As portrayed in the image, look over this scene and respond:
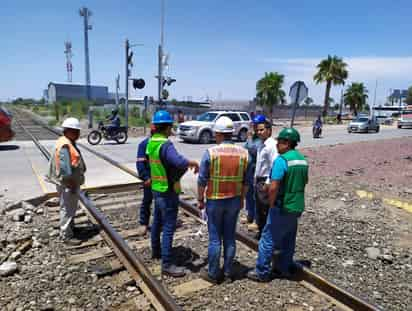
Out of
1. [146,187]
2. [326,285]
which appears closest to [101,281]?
[146,187]

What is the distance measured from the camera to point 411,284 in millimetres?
3811

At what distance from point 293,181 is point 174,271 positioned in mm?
1802

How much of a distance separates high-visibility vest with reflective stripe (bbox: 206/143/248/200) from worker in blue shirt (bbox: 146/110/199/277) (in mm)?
354

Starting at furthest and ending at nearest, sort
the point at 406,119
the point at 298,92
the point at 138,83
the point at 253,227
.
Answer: the point at 406,119
the point at 138,83
the point at 298,92
the point at 253,227

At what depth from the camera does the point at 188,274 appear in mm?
3910

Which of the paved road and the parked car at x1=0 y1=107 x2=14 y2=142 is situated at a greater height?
the parked car at x1=0 y1=107 x2=14 y2=142

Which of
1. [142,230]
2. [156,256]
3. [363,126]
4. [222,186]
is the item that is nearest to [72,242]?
[142,230]

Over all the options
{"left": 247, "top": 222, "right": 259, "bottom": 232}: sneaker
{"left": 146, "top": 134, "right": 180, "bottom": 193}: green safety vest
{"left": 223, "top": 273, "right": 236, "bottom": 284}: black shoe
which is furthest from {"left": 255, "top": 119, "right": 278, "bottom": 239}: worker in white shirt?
{"left": 146, "top": 134, "right": 180, "bottom": 193}: green safety vest

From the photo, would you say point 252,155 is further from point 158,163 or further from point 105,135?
point 105,135

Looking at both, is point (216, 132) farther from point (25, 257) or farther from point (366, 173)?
point (366, 173)

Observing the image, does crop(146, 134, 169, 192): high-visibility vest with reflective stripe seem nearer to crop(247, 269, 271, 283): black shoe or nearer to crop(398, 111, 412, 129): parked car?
crop(247, 269, 271, 283): black shoe

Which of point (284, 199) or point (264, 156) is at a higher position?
point (264, 156)

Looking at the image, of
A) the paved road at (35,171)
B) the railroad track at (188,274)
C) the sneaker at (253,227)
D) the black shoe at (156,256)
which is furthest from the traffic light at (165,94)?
the black shoe at (156,256)

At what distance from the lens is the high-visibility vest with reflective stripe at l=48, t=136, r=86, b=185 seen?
169 inches
